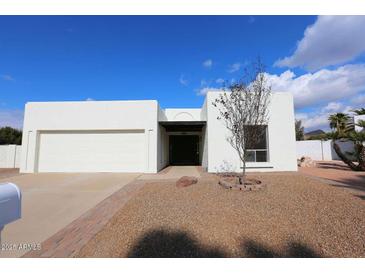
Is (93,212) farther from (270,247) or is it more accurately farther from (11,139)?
(11,139)

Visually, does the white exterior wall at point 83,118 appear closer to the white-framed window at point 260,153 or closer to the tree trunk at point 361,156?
the white-framed window at point 260,153

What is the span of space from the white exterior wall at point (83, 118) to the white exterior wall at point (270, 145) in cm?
360

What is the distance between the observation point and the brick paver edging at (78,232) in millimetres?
2965

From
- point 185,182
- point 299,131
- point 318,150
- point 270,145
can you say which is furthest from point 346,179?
point 299,131

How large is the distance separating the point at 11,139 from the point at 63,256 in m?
31.5

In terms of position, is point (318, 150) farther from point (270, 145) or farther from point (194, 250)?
point (194, 250)

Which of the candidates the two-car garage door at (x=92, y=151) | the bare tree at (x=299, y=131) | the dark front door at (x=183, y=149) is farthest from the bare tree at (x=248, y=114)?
the bare tree at (x=299, y=131)

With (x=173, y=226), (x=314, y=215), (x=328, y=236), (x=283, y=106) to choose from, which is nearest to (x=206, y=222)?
(x=173, y=226)

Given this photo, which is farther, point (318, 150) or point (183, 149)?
point (183, 149)

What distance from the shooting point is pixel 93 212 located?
4.82 metres

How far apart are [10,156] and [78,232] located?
631 inches

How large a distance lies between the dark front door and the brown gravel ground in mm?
13232

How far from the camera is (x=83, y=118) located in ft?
38.7

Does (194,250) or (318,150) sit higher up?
(318,150)
